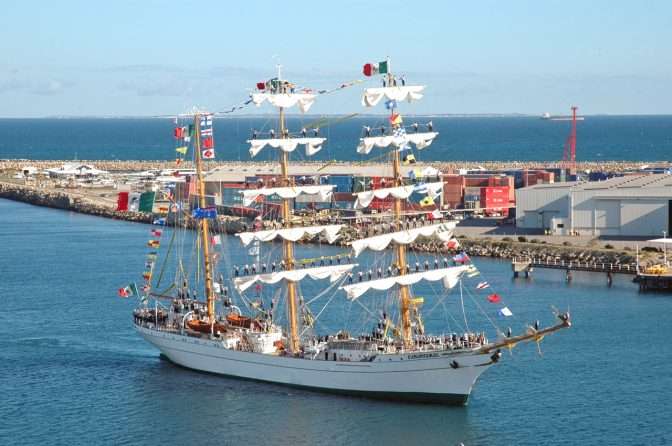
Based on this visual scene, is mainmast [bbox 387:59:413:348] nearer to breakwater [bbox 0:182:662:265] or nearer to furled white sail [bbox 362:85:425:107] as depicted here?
A: furled white sail [bbox 362:85:425:107]

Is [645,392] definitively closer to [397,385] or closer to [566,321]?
[566,321]

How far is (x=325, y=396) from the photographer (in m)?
44.2

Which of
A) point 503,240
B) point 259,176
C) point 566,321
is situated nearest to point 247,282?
point 566,321

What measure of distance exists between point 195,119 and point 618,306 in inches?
844

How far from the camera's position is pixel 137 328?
51.0 meters

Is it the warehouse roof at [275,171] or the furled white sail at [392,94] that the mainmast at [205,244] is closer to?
the furled white sail at [392,94]

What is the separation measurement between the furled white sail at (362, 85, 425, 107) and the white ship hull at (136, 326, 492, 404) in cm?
962

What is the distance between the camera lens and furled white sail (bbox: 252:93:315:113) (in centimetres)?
4816

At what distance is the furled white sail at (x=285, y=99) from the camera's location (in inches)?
1896

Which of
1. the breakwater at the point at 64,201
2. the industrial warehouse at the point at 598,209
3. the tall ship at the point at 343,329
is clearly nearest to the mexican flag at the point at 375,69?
the tall ship at the point at 343,329

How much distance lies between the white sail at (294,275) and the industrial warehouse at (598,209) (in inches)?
1207

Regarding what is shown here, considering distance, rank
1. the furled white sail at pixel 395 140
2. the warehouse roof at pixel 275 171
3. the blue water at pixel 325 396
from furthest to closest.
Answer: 1. the warehouse roof at pixel 275 171
2. the furled white sail at pixel 395 140
3. the blue water at pixel 325 396

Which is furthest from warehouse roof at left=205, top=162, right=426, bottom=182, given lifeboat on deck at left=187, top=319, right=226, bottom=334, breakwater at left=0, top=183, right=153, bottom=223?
lifeboat on deck at left=187, top=319, right=226, bottom=334

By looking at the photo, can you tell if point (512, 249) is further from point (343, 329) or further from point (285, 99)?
point (285, 99)
